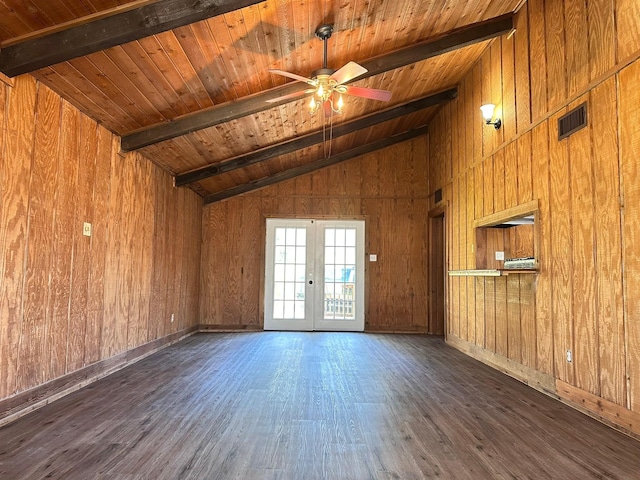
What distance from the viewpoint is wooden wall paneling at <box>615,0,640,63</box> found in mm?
2748

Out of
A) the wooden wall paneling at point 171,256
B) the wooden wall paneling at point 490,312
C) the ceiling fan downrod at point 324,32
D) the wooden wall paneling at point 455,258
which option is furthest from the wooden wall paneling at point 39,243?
the wooden wall paneling at point 455,258

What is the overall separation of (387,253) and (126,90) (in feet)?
18.0

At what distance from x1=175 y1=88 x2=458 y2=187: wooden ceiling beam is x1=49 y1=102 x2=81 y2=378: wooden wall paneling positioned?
8.61ft

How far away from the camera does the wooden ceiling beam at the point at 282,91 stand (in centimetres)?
435

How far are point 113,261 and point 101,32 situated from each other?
2.49 m

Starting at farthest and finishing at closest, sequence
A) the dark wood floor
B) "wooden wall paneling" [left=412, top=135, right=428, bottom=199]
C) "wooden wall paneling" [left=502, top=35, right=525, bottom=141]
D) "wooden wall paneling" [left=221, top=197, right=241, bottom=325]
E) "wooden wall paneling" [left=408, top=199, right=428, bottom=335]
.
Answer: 1. "wooden wall paneling" [left=412, top=135, right=428, bottom=199]
2. "wooden wall paneling" [left=221, top=197, right=241, bottom=325]
3. "wooden wall paneling" [left=408, top=199, right=428, bottom=335]
4. "wooden wall paneling" [left=502, top=35, right=525, bottom=141]
5. the dark wood floor

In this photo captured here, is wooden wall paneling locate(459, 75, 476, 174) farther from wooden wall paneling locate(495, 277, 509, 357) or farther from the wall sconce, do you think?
wooden wall paneling locate(495, 277, 509, 357)

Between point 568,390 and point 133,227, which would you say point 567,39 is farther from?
point 133,227

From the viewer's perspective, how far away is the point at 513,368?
14.1 feet

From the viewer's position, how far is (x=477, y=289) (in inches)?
210

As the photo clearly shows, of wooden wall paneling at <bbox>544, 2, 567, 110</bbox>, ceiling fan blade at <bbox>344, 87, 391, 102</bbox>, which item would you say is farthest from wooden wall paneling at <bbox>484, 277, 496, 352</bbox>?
ceiling fan blade at <bbox>344, 87, 391, 102</bbox>

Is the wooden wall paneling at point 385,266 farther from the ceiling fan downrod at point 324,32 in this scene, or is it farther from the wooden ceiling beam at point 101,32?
the wooden ceiling beam at point 101,32

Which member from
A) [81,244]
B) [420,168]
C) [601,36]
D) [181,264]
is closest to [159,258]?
[181,264]

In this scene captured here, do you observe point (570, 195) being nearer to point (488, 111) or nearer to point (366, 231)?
point (488, 111)
